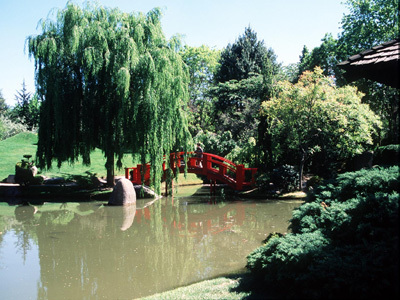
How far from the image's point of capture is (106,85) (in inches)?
604

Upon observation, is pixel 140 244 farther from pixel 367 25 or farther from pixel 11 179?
pixel 367 25

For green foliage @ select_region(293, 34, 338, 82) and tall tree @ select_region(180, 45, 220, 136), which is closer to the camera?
green foliage @ select_region(293, 34, 338, 82)

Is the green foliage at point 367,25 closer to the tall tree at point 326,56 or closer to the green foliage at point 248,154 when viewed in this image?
the tall tree at point 326,56

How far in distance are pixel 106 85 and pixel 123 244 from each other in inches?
316

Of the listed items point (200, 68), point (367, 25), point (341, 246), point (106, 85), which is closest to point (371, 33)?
point (367, 25)

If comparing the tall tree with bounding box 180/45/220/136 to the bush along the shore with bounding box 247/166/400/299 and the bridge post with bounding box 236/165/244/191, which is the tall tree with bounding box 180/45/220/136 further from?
the bush along the shore with bounding box 247/166/400/299

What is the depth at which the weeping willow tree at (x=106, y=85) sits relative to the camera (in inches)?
587

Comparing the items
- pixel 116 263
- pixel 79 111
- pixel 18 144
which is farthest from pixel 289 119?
pixel 18 144

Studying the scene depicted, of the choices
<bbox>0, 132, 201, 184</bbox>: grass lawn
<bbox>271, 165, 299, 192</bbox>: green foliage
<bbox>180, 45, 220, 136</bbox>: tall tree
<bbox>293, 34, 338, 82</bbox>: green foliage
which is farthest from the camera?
<bbox>180, 45, 220, 136</bbox>: tall tree

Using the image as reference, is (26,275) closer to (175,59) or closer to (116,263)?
(116,263)

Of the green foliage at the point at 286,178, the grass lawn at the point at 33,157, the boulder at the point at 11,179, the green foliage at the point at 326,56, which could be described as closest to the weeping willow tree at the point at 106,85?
the grass lawn at the point at 33,157

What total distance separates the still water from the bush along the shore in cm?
226

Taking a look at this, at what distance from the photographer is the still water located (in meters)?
6.88

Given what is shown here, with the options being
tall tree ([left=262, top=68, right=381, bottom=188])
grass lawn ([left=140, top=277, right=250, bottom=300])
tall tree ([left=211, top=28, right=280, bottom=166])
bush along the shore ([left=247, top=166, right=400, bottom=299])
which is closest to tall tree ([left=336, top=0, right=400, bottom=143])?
tall tree ([left=211, top=28, right=280, bottom=166])
